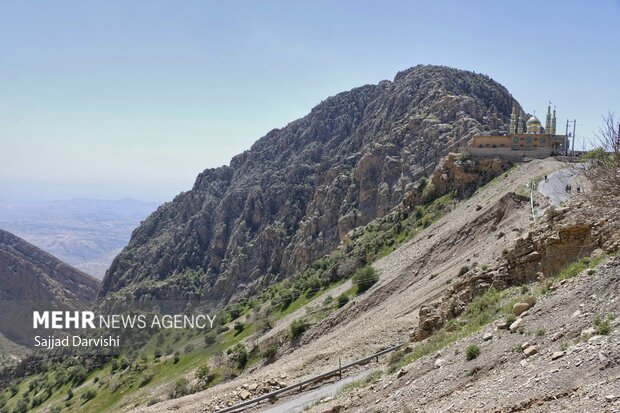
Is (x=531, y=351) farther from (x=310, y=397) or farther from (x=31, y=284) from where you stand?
(x=31, y=284)

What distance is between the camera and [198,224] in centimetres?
14550

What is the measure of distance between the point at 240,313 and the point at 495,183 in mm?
46267

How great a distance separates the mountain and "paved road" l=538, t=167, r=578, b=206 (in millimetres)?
150163

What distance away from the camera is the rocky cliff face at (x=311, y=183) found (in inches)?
3831

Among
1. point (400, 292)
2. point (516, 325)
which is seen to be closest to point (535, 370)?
point (516, 325)

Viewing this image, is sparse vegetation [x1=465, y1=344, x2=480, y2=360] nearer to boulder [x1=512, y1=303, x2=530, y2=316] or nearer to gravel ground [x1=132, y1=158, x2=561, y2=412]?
boulder [x1=512, y1=303, x2=530, y2=316]

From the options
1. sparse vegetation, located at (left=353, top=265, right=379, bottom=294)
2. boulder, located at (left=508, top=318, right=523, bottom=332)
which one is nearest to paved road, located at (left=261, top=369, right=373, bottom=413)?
boulder, located at (left=508, top=318, right=523, bottom=332)

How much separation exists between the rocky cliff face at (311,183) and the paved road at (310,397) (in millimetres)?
66594

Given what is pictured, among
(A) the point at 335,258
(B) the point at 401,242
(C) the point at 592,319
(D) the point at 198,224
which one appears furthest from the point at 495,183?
(D) the point at 198,224

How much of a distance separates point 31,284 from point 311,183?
114001 millimetres

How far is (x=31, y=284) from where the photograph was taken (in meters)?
180

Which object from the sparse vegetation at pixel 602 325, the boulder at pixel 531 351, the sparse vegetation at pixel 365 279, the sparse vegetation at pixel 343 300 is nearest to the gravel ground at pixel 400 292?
the sparse vegetation at pixel 365 279

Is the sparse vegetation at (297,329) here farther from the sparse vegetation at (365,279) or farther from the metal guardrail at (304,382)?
the metal guardrail at (304,382)

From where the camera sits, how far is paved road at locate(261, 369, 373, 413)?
757 inches
